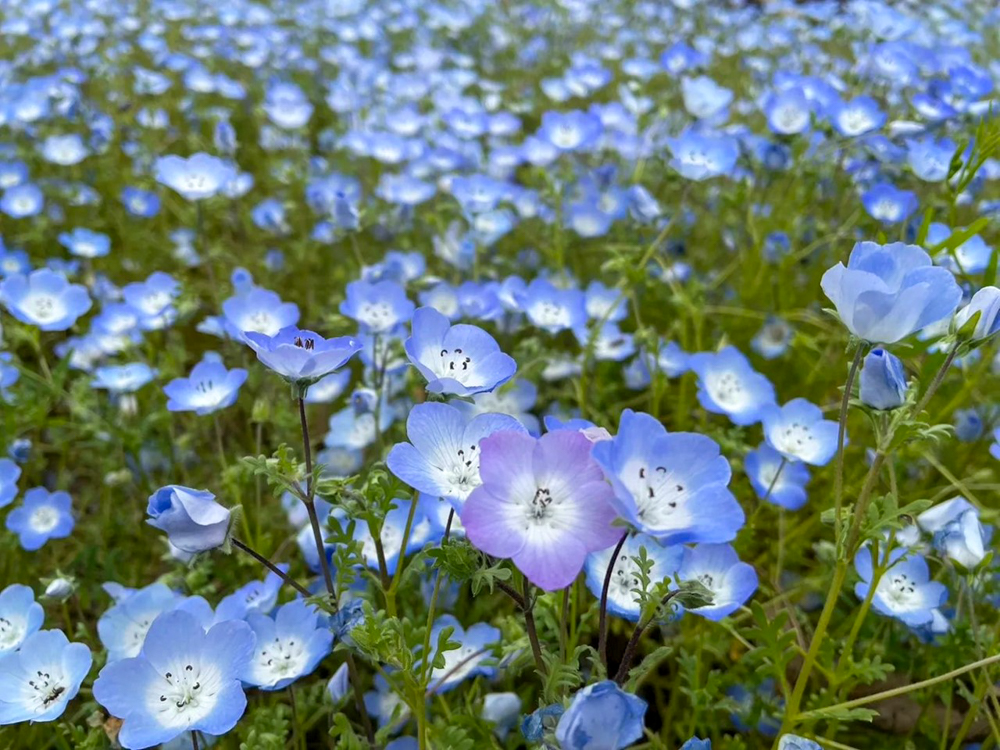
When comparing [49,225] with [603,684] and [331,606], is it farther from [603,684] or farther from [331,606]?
[603,684]

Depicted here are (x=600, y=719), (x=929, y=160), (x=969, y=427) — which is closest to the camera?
(x=600, y=719)

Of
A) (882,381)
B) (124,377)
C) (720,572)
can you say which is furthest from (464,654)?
(124,377)

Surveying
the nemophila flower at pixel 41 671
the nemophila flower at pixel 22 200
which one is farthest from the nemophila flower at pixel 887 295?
the nemophila flower at pixel 22 200

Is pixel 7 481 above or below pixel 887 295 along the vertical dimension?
below

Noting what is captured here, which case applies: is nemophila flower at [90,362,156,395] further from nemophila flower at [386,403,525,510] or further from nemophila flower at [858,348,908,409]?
nemophila flower at [858,348,908,409]

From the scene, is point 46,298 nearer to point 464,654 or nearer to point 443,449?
point 464,654

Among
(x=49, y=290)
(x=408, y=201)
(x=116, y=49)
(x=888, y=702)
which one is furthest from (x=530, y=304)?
(x=116, y=49)
